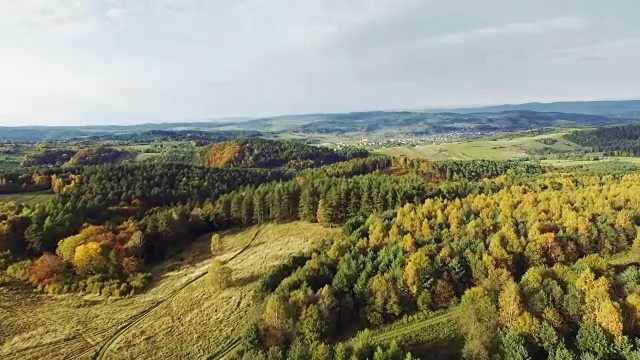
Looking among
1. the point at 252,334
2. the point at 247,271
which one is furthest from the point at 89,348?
the point at 247,271

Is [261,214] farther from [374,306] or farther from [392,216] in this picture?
[374,306]

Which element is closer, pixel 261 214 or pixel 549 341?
pixel 549 341

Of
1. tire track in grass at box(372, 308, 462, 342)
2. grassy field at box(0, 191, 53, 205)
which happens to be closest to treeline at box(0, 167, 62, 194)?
grassy field at box(0, 191, 53, 205)

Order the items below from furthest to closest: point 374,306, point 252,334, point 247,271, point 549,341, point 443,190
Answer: point 443,190, point 247,271, point 374,306, point 252,334, point 549,341

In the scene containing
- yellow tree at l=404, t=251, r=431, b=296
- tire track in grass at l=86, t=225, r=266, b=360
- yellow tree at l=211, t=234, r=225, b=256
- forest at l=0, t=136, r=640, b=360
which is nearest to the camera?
forest at l=0, t=136, r=640, b=360

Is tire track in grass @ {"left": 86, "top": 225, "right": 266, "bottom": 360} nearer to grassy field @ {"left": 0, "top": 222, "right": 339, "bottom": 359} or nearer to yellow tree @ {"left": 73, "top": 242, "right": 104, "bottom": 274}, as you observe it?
grassy field @ {"left": 0, "top": 222, "right": 339, "bottom": 359}

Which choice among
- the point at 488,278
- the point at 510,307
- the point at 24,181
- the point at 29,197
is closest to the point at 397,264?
the point at 488,278

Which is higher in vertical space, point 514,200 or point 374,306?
point 514,200
